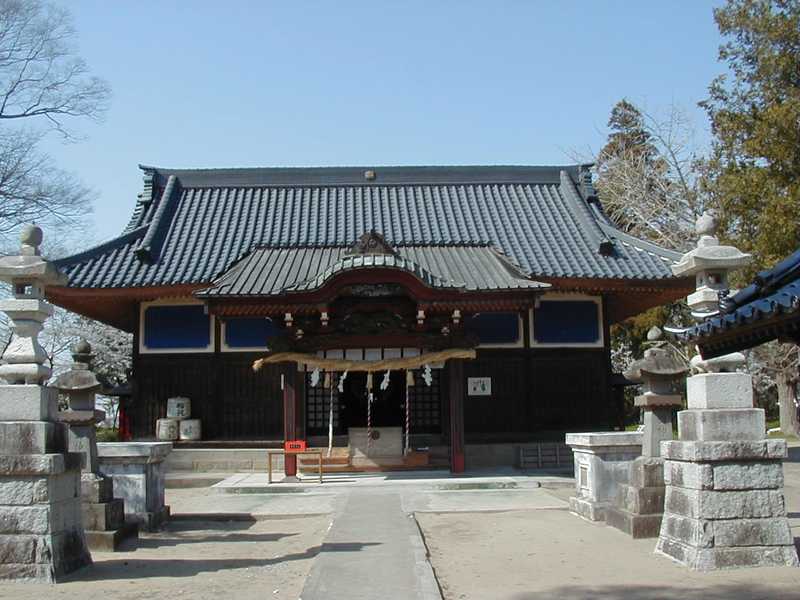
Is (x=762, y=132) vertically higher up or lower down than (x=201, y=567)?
higher up

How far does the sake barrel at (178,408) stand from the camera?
56.3 ft

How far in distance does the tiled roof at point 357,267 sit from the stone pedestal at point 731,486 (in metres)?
7.00

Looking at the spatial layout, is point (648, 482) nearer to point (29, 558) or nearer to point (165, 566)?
point (165, 566)

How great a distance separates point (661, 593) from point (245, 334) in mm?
12196

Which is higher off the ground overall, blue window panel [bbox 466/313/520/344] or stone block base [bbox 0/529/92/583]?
blue window panel [bbox 466/313/520/344]

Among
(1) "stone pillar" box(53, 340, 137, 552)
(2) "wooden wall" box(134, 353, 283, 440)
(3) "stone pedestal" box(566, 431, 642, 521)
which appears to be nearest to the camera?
(1) "stone pillar" box(53, 340, 137, 552)

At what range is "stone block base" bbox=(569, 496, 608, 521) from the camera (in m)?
10.9

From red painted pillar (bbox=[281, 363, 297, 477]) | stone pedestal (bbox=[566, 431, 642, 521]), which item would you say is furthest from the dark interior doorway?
stone pedestal (bbox=[566, 431, 642, 521])

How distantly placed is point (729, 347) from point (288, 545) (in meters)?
5.66

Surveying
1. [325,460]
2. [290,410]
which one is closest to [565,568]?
[290,410]

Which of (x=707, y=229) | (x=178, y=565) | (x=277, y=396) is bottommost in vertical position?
(x=178, y=565)

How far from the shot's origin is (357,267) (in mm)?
14414

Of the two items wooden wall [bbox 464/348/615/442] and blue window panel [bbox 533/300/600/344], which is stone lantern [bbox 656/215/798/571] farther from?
blue window panel [bbox 533/300/600/344]

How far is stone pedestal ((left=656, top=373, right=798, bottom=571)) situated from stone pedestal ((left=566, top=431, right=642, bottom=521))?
9.70 feet
